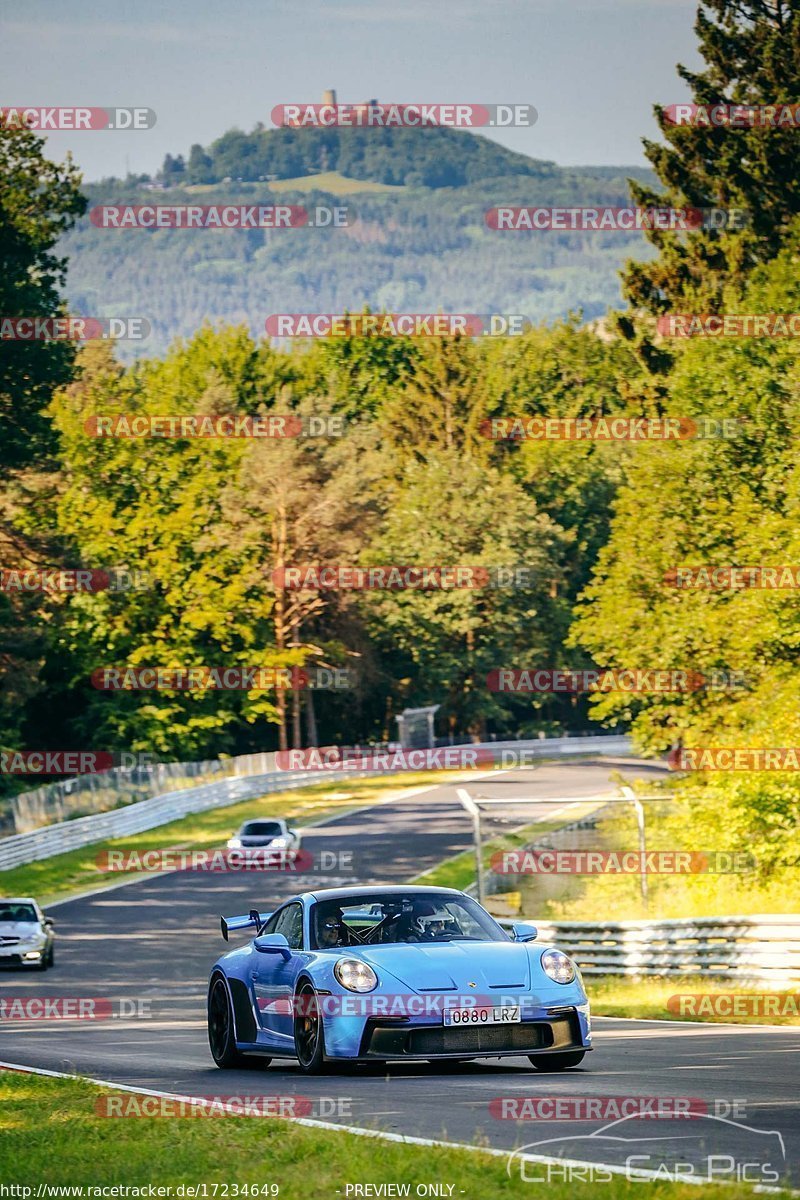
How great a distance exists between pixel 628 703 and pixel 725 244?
1768cm

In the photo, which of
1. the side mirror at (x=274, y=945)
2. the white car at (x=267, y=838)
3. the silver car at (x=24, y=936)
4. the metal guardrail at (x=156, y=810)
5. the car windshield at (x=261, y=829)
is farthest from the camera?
the metal guardrail at (x=156, y=810)

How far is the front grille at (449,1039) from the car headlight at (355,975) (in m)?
0.25

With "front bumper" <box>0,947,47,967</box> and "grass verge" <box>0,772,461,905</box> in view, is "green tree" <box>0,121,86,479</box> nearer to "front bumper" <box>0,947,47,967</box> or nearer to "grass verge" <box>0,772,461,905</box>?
"grass verge" <box>0,772,461,905</box>

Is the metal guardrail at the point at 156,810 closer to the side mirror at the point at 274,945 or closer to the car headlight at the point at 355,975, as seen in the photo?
the side mirror at the point at 274,945

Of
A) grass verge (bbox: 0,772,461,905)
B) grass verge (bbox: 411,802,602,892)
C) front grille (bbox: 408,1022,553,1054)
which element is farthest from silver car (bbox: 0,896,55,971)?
front grille (bbox: 408,1022,553,1054)

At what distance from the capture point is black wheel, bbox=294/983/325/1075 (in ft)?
37.3

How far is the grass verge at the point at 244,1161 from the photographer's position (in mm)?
7121

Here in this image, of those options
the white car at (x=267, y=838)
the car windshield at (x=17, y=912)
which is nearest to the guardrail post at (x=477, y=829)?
the car windshield at (x=17, y=912)

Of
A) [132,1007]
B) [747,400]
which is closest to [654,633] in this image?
[747,400]

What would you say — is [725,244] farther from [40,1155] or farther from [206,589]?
[40,1155]

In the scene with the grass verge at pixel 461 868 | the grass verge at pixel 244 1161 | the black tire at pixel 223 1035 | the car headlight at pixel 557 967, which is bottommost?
the grass verge at pixel 461 868

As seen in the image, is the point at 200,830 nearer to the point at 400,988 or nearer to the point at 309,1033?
the point at 309,1033

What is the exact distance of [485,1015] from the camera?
1091 centimetres

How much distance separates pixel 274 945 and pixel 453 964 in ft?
5.52
